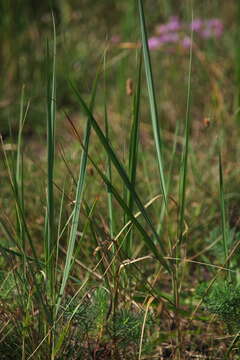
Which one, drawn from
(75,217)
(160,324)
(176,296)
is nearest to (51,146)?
(75,217)

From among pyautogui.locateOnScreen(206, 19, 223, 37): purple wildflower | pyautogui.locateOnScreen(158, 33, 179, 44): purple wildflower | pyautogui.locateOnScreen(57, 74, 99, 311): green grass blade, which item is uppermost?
pyautogui.locateOnScreen(206, 19, 223, 37): purple wildflower

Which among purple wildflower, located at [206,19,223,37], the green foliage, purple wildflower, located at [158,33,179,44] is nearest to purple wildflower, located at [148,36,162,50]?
purple wildflower, located at [158,33,179,44]

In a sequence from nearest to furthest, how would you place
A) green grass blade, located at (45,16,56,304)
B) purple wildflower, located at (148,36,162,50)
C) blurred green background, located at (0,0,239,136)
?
1. green grass blade, located at (45,16,56,304)
2. blurred green background, located at (0,0,239,136)
3. purple wildflower, located at (148,36,162,50)

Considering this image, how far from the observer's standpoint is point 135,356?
1.24 m

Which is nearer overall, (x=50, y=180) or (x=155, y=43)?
(x=50, y=180)

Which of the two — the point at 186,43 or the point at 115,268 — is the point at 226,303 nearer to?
the point at 115,268

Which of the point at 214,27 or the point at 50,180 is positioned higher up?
the point at 214,27

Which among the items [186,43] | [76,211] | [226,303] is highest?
[186,43]

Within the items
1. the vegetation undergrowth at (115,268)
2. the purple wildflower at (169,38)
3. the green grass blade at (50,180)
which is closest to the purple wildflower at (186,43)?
the purple wildflower at (169,38)

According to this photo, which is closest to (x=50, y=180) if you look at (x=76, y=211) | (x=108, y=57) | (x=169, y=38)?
(x=76, y=211)

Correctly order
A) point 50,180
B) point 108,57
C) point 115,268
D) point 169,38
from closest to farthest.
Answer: point 50,180
point 115,268
point 169,38
point 108,57

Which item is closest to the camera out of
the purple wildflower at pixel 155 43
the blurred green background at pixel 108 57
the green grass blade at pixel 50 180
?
the green grass blade at pixel 50 180

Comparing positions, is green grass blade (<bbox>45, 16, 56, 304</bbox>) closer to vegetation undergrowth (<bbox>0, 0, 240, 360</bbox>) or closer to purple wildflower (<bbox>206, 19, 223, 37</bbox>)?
vegetation undergrowth (<bbox>0, 0, 240, 360</bbox>)

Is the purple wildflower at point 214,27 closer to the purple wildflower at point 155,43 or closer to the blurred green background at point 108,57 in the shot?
the blurred green background at point 108,57
